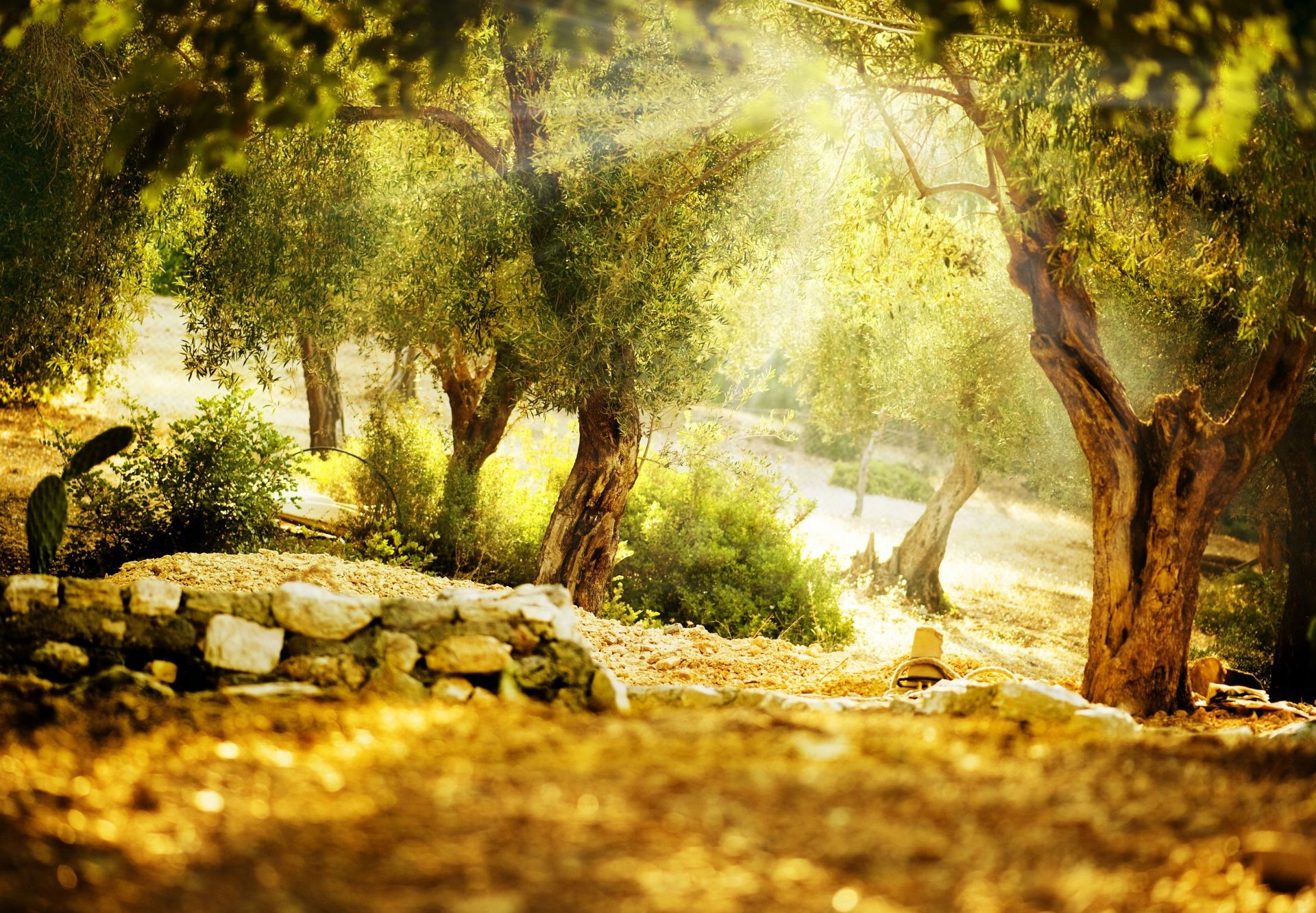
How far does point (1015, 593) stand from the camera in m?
17.7

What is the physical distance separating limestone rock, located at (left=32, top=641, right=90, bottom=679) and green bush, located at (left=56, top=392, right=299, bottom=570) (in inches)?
208

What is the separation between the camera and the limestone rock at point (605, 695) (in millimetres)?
3865

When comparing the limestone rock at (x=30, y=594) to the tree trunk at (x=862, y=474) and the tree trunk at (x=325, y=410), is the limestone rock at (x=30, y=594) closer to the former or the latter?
the tree trunk at (x=325, y=410)

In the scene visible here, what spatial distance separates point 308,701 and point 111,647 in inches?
41.8

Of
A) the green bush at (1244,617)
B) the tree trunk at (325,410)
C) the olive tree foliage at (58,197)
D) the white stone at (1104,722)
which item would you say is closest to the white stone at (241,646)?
the white stone at (1104,722)

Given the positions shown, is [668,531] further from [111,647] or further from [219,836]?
[219,836]

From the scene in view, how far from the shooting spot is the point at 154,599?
157 inches

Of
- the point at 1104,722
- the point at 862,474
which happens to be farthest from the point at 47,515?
the point at 862,474

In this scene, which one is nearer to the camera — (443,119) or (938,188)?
(938,188)

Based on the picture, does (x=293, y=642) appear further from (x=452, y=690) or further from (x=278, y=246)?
(x=278, y=246)

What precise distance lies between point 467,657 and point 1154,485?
529 centimetres

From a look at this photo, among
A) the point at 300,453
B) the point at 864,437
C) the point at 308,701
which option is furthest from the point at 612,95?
the point at 864,437

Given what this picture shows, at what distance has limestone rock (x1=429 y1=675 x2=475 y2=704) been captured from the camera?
12.3 feet

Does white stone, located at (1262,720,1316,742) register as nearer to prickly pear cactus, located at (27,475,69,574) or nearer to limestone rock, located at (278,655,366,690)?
limestone rock, located at (278,655,366,690)
